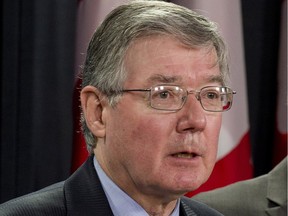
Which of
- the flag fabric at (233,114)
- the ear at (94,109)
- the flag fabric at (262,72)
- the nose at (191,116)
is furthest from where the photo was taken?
the flag fabric at (262,72)

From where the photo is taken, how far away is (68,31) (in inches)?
97.0

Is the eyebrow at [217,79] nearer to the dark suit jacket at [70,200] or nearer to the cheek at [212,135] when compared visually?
the cheek at [212,135]

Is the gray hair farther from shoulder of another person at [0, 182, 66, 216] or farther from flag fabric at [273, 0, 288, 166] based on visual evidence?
flag fabric at [273, 0, 288, 166]

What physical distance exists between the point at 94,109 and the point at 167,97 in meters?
0.19

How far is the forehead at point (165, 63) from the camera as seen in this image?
1.54 m

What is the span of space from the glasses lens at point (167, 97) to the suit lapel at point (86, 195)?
22cm

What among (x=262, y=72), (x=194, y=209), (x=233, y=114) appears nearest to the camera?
(x=194, y=209)

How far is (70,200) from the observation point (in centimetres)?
157

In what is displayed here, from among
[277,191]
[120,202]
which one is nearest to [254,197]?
[277,191]

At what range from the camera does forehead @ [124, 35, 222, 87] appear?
1.54 m

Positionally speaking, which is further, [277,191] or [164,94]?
[277,191]

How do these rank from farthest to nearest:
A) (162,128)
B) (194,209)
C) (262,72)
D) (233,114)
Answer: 1. (262,72)
2. (233,114)
3. (194,209)
4. (162,128)

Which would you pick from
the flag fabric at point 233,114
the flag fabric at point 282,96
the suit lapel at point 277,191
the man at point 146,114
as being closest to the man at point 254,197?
the suit lapel at point 277,191

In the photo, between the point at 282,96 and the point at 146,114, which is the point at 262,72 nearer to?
the point at 282,96
